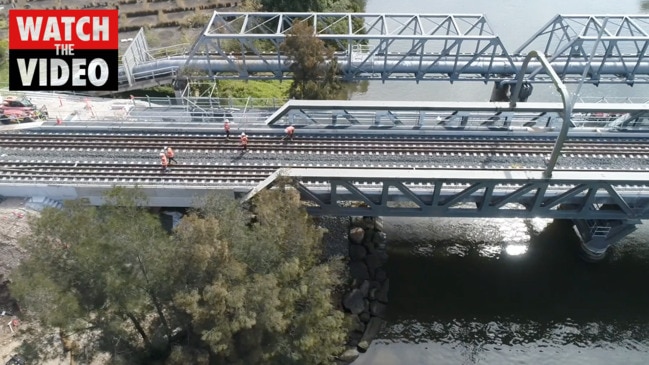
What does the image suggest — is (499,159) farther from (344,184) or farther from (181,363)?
(181,363)

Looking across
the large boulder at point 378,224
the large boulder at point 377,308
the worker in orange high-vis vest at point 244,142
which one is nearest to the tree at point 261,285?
the large boulder at point 377,308

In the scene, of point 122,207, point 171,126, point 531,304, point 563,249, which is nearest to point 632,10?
point 563,249

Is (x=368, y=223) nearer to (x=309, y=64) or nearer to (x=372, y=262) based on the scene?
(x=372, y=262)

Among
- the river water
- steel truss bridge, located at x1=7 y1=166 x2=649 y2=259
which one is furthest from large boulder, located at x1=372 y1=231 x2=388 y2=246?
steel truss bridge, located at x1=7 y1=166 x2=649 y2=259

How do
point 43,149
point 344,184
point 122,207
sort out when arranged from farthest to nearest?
point 43,149, point 344,184, point 122,207

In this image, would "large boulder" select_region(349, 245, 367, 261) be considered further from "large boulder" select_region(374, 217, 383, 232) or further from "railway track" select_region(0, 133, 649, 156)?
"railway track" select_region(0, 133, 649, 156)
